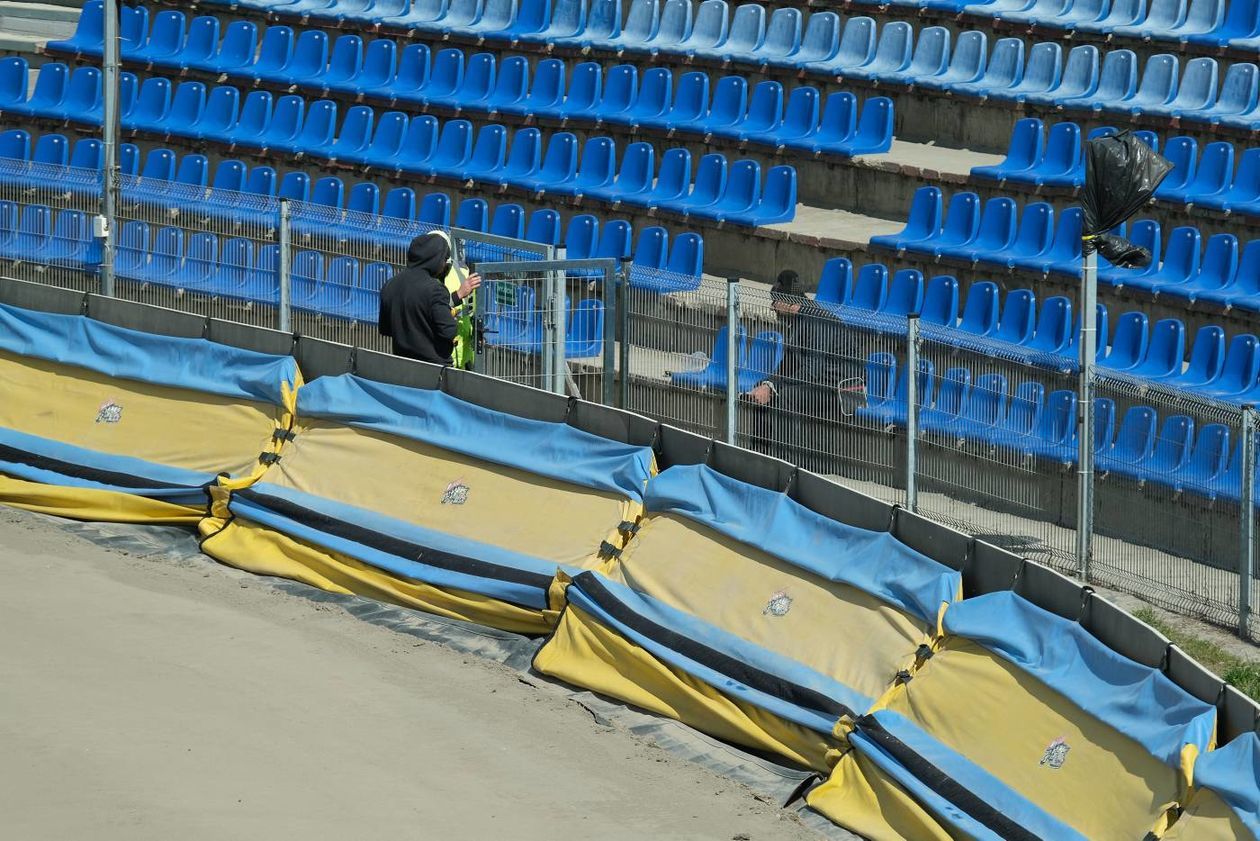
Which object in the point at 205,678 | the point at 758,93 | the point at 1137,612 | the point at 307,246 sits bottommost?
the point at 205,678

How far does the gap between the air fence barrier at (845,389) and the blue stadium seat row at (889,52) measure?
17.4ft

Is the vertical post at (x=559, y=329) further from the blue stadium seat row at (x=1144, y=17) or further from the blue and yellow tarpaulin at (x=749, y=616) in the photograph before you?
the blue stadium seat row at (x=1144, y=17)

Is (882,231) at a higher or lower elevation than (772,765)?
higher

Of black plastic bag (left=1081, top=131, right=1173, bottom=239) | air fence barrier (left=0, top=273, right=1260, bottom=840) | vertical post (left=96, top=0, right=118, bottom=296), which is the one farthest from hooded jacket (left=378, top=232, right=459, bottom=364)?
black plastic bag (left=1081, top=131, right=1173, bottom=239)

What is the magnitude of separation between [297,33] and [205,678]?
42.5 feet

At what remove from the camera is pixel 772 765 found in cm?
864

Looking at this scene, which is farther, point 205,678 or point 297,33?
point 297,33

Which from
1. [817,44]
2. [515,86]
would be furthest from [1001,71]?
[515,86]

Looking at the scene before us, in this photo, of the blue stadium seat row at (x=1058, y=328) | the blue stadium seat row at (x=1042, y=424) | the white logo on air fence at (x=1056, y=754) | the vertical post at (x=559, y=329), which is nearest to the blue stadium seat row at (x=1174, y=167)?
the blue stadium seat row at (x=1058, y=328)

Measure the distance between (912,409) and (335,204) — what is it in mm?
8316

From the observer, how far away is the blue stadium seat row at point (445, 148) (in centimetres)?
1627

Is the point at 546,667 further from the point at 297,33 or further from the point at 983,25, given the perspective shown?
the point at 297,33

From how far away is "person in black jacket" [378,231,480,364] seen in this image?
38.1 feet

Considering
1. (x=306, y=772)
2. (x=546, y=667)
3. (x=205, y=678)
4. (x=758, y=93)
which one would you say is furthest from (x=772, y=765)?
(x=758, y=93)
